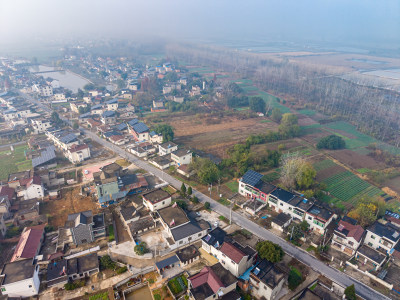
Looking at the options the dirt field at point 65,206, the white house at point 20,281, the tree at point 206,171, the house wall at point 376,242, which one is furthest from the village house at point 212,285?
the dirt field at point 65,206

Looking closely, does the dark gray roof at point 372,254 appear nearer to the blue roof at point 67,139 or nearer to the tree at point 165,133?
the tree at point 165,133

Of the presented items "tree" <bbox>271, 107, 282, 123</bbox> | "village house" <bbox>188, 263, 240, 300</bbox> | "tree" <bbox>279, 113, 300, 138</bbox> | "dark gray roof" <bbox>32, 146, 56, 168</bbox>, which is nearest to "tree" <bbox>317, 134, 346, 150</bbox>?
"tree" <bbox>279, 113, 300, 138</bbox>

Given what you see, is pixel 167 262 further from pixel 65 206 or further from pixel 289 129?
pixel 289 129

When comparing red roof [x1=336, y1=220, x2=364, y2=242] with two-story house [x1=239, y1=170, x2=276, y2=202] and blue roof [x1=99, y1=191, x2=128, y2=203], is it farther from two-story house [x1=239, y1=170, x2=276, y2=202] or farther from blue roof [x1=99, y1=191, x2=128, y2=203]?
blue roof [x1=99, y1=191, x2=128, y2=203]

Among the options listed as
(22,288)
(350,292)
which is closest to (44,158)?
(22,288)

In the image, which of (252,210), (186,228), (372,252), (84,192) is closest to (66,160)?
(84,192)

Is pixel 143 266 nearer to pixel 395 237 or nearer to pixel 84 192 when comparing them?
pixel 84 192
